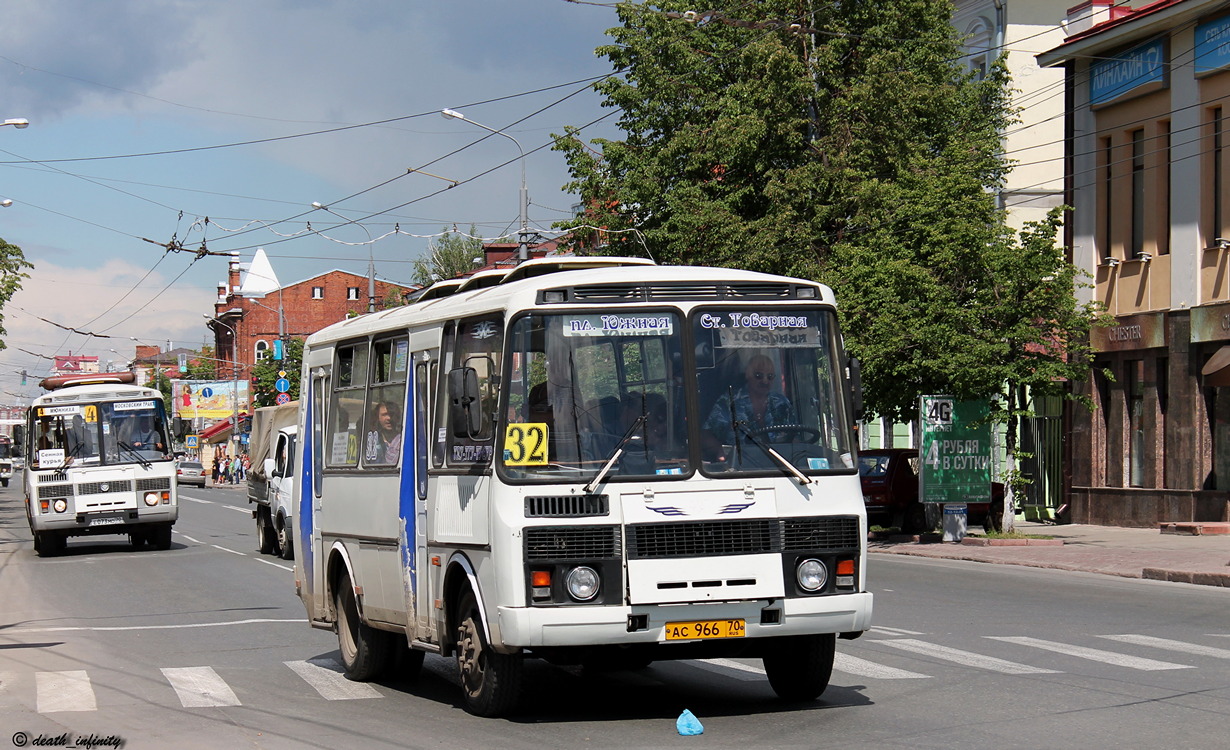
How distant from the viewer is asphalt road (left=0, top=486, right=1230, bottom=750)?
883 cm

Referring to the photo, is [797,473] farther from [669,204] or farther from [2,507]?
[2,507]

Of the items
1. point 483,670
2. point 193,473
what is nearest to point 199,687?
point 483,670

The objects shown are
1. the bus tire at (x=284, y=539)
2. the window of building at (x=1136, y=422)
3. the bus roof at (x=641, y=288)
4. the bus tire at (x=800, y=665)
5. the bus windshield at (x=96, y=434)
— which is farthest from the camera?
the window of building at (x=1136, y=422)

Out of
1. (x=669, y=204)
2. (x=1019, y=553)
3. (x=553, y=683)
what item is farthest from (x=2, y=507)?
(x=553, y=683)

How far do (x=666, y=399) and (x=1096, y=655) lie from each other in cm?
514

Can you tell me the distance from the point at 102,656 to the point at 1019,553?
15.6m

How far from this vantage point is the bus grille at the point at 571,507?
8.77 meters

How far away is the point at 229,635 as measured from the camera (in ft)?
48.7

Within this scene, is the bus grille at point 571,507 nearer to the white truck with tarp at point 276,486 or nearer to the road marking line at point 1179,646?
the road marking line at point 1179,646

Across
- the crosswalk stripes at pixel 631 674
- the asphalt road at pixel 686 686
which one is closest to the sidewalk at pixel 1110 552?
the asphalt road at pixel 686 686

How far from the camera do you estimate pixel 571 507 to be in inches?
345

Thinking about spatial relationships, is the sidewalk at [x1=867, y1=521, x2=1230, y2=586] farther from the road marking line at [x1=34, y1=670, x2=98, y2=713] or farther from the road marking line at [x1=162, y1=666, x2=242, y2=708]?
the road marking line at [x1=34, y1=670, x2=98, y2=713]

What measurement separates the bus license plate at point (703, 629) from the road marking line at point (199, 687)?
3.40m

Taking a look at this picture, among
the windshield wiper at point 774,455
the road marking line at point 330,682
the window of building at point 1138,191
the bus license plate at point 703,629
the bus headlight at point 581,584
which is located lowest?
the road marking line at point 330,682
